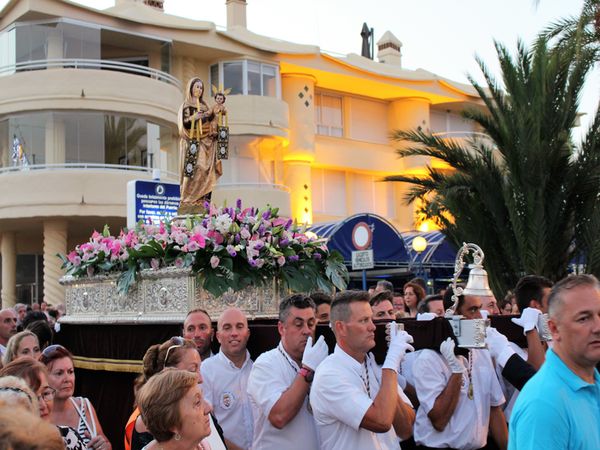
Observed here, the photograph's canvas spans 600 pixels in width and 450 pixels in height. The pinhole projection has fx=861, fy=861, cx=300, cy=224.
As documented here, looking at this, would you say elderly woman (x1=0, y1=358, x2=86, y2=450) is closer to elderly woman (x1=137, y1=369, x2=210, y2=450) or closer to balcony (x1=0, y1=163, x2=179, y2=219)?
elderly woman (x1=137, y1=369, x2=210, y2=450)

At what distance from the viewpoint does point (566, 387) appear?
3355mm

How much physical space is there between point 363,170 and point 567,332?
31.8 meters

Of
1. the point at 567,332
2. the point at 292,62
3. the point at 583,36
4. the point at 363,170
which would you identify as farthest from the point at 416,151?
the point at 363,170

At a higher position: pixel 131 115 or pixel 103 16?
pixel 103 16

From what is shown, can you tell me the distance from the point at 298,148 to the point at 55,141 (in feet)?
32.4

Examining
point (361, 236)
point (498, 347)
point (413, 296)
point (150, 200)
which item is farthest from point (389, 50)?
point (498, 347)

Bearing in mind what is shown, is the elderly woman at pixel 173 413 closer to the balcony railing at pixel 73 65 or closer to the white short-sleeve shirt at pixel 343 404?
the white short-sleeve shirt at pixel 343 404

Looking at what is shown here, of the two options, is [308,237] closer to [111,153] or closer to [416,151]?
[416,151]

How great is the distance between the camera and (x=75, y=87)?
83.6ft

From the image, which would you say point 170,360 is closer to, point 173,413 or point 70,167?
point 173,413

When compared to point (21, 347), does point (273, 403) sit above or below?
below

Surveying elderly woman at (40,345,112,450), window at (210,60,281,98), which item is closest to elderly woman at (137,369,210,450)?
elderly woman at (40,345,112,450)

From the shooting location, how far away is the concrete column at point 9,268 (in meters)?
27.1

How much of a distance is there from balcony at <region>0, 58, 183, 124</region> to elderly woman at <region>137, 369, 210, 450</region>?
22.5 m
